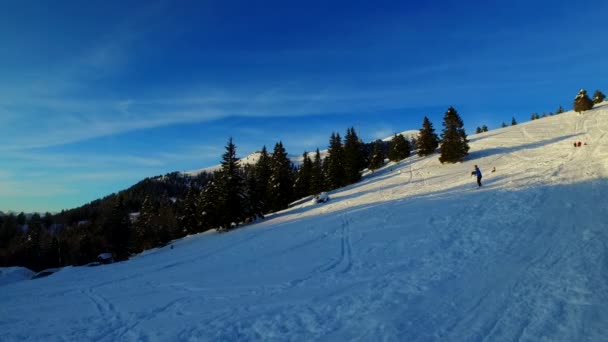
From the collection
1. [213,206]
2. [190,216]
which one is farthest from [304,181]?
[213,206]

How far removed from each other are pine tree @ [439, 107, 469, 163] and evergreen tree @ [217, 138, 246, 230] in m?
26.9

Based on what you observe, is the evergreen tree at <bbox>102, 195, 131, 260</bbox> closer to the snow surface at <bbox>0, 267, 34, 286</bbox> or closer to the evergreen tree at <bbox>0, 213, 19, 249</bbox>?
the snow surface at <bbox>0, 267, 34, 286</bbox>

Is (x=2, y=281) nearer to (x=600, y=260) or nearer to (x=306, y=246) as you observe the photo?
(x=306, y=246)

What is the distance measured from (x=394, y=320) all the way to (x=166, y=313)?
622 cm

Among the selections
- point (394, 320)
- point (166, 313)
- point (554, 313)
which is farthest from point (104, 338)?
point (554, 313)

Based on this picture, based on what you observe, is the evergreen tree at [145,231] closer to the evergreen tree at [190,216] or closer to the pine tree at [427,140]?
the evergreen tree at [190,216]

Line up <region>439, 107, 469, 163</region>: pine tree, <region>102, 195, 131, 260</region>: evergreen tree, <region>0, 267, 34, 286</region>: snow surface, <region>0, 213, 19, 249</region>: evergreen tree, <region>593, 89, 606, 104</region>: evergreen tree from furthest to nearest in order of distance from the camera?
<region>0, 213, 19, 249</region>: evergreen tree < <region>593, 89, 606, 104</region>: evergreen tree < <region>102, 195, 131, 260</region>: evergreen tree < <region>439, 107, 469, 163</region>: pine tree < <region>0, 267, 34, 286</region>: snow surface

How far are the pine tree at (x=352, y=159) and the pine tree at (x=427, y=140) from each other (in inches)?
424

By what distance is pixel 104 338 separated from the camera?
306 inches

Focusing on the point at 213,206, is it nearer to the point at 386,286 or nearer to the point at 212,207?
the point at 212,207

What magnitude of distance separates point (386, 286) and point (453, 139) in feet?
128

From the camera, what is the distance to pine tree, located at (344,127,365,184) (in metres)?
53.8

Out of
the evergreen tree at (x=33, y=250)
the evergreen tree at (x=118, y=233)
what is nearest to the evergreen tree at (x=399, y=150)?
the evergreen tree at (x=118, y=233)

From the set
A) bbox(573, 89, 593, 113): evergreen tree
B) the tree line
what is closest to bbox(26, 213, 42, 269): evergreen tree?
the tree line
